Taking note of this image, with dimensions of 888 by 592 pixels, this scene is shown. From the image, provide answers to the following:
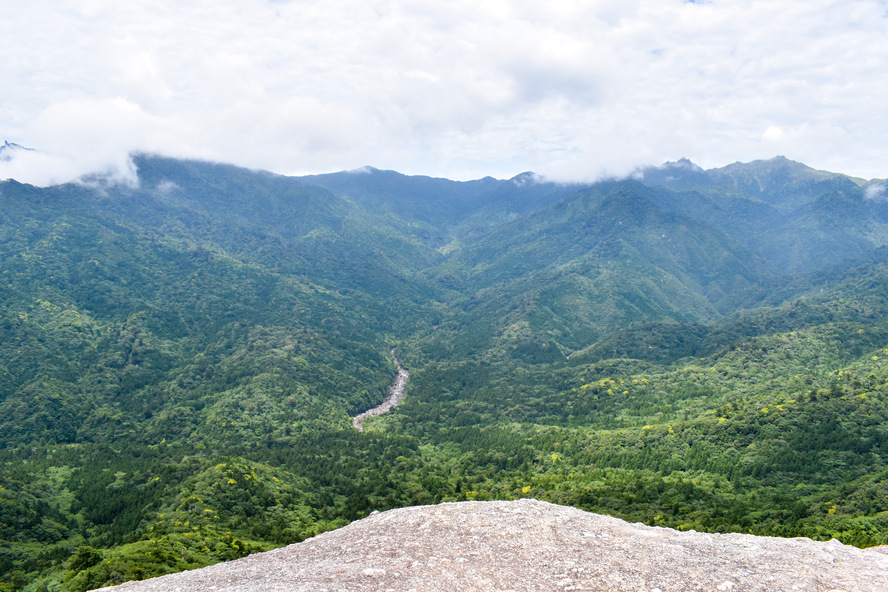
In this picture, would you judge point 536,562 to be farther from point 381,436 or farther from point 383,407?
point 383,407

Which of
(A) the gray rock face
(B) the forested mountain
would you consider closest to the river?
(B) the forested mountain

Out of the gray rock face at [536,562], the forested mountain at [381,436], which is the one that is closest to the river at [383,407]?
the forested mountain at [381,436]

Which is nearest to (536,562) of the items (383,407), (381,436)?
(381,436)

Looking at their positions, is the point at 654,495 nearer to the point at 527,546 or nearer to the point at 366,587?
the point at 527,546

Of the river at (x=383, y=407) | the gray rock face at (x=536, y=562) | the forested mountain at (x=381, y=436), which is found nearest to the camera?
the gray rock face at (x=536, y=562)

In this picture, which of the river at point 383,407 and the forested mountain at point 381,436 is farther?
the river at point 383,407

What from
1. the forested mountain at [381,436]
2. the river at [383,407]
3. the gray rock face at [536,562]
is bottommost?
the river at [383,407]

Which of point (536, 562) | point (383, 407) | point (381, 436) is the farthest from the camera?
point (383, 407)

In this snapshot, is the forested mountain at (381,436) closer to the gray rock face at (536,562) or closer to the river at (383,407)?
the river at (383,407)

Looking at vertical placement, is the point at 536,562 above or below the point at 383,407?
above
